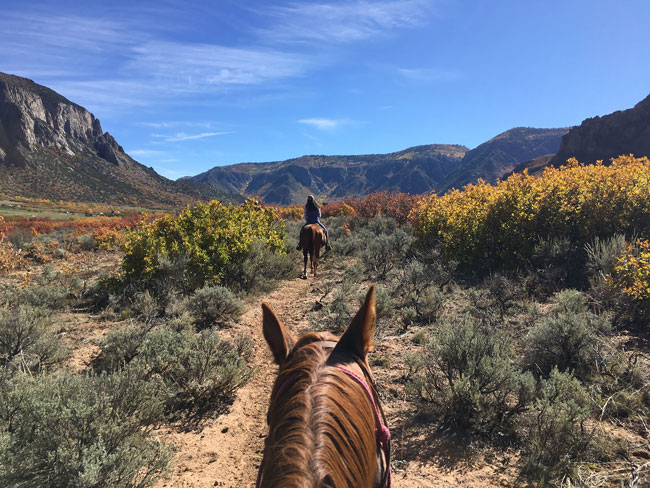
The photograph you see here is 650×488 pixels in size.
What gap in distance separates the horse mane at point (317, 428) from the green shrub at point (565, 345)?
3841 mm

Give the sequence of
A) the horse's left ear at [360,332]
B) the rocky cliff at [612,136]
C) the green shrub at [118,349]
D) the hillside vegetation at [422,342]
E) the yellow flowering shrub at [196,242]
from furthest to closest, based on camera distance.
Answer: the rocky cliff at [612,136] < the yellow flowering shrub at [196,242] < the green shrub at [118,349] < the hillside vegetation at [422,342] < the horse's left ear at [360,332]

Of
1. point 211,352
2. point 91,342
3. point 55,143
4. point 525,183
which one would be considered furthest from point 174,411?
point 55,143

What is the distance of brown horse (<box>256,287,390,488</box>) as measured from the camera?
822 millimetres

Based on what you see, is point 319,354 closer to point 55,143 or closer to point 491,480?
point 491,480

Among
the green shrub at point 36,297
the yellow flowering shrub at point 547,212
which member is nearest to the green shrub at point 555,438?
the yellow flowering shrub at point 547,212

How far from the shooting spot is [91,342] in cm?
520

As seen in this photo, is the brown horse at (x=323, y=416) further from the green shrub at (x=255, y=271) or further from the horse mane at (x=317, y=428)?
the green shrub at (x=255, y=271)

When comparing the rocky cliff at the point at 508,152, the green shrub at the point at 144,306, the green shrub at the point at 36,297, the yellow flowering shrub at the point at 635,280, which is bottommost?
the green shrub at the point at 144,306

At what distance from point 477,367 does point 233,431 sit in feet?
9.47

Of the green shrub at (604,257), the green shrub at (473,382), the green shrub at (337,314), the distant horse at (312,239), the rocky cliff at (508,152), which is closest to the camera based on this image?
the green shrub at (473,382)

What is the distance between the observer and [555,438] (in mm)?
2752

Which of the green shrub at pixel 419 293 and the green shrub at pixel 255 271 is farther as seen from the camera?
the green shrub at pixel 255 271

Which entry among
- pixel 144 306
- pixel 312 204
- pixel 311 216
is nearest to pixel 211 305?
pixel 144 306

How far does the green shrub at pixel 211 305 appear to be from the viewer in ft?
19.8
